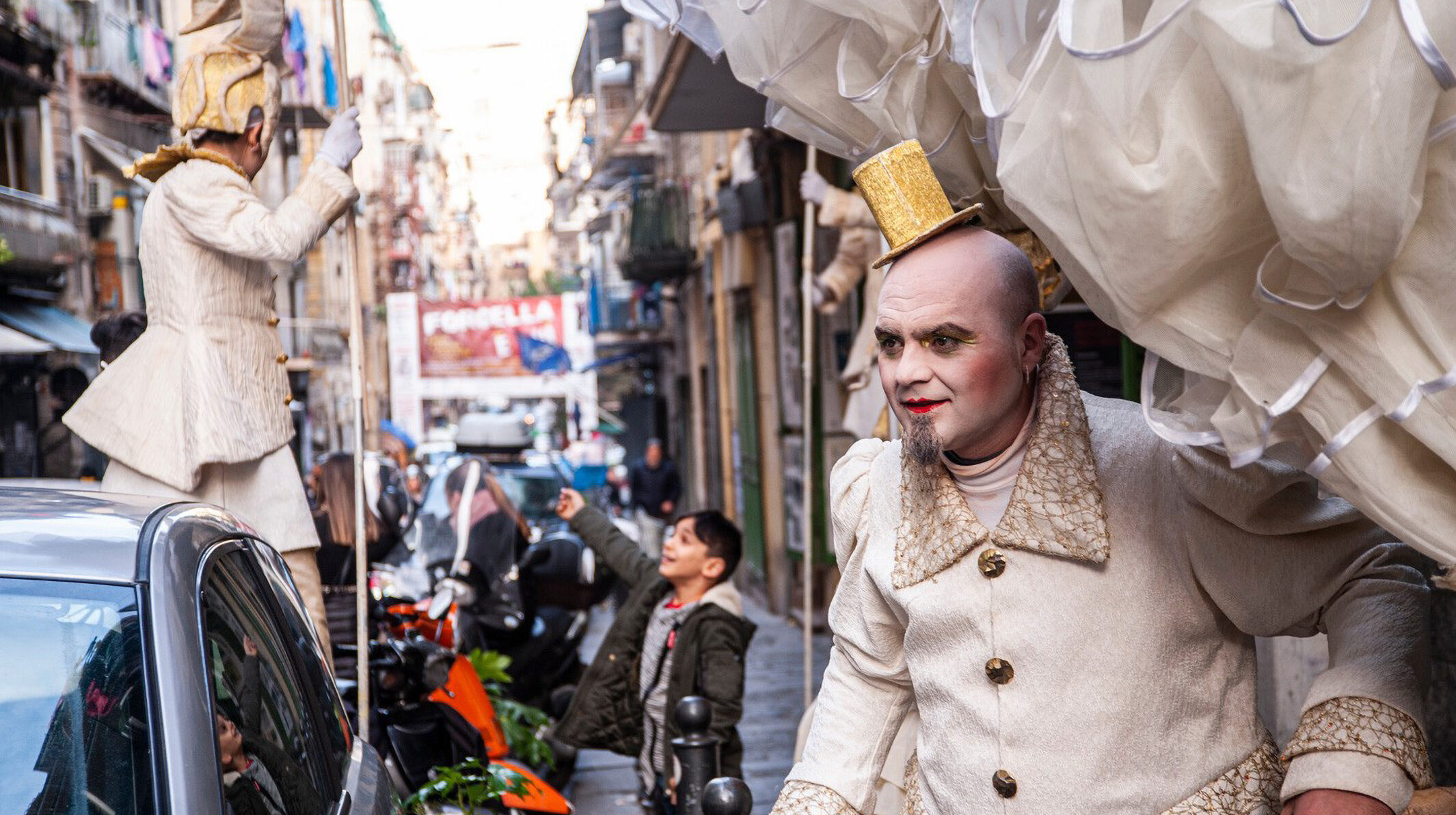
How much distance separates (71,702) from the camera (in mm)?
2160

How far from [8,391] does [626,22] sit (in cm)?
1486

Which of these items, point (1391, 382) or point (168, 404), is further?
point (168, 404)

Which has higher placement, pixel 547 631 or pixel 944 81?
pixel 944 81

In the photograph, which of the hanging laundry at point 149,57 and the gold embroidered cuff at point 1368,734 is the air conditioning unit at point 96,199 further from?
the gold embroidered cuff at point 1368,734

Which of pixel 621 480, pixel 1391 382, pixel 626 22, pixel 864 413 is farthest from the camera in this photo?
pixel 626 22

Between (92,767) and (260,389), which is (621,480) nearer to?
(260,389)

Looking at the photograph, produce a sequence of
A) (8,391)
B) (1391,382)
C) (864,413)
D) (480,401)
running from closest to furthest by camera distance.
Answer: (1391,382) → (864,413) → (8,391) → (480,401)

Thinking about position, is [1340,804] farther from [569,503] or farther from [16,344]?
[16,344]

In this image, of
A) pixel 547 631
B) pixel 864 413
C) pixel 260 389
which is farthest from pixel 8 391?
pixel 260 389

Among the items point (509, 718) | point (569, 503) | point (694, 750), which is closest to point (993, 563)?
point (694, 750)

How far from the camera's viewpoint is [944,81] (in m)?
2.39

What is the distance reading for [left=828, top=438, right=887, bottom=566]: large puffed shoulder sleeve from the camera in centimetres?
247

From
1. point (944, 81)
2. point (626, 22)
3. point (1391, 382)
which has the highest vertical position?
point (626, 22)

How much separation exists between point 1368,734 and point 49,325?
67.8 ft
